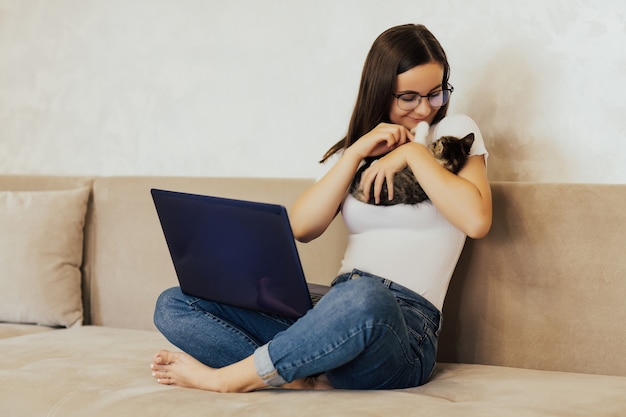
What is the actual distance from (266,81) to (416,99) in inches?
32.2

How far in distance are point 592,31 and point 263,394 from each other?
4.13 ft

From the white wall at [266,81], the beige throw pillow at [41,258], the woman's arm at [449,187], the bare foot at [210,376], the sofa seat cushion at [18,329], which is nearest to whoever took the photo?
the bare foot at [210,376]

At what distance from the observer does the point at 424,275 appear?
1733 mm

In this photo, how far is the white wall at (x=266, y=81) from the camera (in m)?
2.03

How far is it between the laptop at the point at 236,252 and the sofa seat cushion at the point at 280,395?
206mm

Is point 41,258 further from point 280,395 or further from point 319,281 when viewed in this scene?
point 280,395

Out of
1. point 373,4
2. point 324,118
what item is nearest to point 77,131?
point 324,118

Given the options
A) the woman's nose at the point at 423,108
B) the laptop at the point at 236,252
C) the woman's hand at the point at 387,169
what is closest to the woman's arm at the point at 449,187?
the woman's hand at the point at 387,169

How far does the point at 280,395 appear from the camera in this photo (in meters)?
1.52

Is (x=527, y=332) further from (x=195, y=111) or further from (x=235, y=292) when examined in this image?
(x=195, y=111)

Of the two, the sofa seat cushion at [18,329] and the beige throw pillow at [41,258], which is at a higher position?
the beige throw pillow at [41,258]

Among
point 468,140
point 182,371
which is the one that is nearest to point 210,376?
point 182,371

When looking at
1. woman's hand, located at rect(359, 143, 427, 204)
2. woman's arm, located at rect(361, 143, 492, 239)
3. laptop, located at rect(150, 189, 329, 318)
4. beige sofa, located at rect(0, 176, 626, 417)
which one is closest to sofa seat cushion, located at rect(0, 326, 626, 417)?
beige sofa, located at rect(0, 176, 626, 417)

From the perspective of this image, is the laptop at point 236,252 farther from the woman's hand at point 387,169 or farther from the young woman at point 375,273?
the woman's hand at point 387,169
